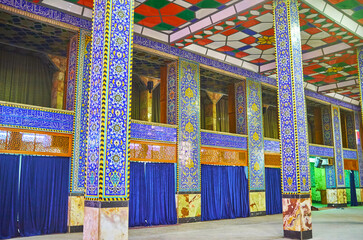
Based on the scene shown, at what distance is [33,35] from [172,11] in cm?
325

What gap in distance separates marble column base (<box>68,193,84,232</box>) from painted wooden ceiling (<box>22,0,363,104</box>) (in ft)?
13.3

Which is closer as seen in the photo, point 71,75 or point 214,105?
point 71,75

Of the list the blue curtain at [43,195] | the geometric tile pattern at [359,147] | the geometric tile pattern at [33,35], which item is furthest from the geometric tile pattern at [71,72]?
the geometric tile pattern at [359,147]

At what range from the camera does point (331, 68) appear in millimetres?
11555

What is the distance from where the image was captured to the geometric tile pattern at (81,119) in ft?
24.2

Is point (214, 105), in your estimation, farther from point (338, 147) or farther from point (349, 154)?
point (349, 154)

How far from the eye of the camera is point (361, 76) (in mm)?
9039

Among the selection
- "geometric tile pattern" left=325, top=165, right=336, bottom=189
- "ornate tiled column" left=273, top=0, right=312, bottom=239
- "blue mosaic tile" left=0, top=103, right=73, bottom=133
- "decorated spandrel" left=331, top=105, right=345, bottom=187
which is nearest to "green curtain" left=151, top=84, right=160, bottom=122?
"blue mosaic tile" left=0, top=103, right=73, bottom=133

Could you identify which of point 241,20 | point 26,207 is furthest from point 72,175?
point 241,20

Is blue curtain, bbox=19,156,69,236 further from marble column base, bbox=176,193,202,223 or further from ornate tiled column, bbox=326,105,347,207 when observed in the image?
ornate tiled column, bbox=326,105,347,207

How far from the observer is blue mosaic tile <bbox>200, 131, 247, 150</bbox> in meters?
9.95

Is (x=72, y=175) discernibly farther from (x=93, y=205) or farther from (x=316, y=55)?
(x=316, y=55)

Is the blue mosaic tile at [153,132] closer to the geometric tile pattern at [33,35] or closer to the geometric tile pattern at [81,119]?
the geometric tile pattern at [81,119]

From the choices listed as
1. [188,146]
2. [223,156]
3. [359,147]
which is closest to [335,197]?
[359,147]
